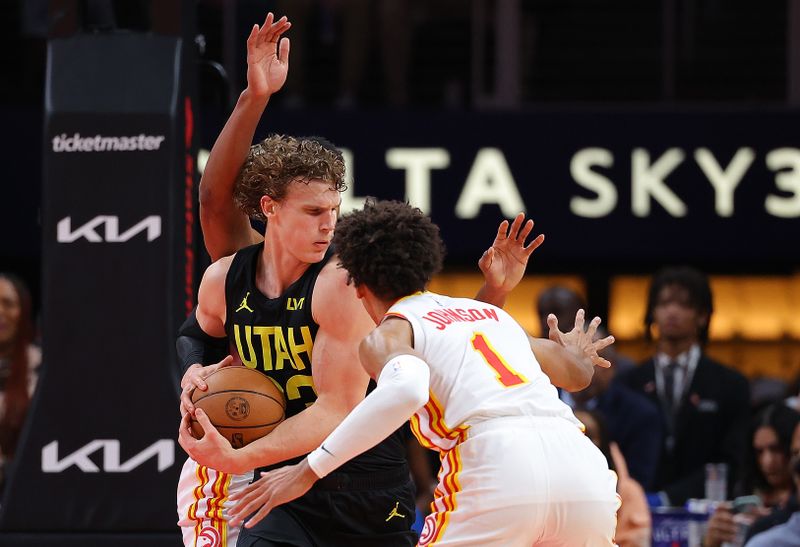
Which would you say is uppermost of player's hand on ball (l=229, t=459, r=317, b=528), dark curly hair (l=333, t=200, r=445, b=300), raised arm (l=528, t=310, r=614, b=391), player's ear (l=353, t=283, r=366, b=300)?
dark curly hair (l=333, t=200, r=445, b=300)

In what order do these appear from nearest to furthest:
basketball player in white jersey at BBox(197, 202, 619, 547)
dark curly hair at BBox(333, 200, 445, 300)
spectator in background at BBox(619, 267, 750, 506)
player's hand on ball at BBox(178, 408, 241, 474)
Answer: basketball player in white jersey at BBox(197, 202, 619, 547)
dark curly hair at BBox(333, 200, 445, 300)
player's hand on ball at BBox(178, 408, 241, 474)
spectator in background at BBox(619, 267, 750, 506)

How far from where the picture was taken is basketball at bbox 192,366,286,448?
478cm

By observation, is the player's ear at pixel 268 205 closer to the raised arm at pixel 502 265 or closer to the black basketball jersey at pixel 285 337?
the black basketball jersey at pixel 285 337

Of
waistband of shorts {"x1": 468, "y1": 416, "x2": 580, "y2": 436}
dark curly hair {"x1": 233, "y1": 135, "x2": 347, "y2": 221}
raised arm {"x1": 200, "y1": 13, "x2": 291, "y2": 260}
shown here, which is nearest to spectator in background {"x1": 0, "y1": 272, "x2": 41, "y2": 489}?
raised arm {"x1": 200, "y1": 13, "x2": 291, "y2": 260}

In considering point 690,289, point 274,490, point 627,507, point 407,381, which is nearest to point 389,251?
point 407,381

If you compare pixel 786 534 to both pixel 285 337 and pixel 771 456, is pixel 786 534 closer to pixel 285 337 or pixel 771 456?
pixel 771 456

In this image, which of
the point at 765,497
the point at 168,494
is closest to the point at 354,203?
the point at 765,497

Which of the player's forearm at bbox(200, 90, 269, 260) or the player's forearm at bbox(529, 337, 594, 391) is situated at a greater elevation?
the player's forearm at bbox(200, 90, 269, 260)

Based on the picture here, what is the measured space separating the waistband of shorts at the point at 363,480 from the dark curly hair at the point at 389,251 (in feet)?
2.39

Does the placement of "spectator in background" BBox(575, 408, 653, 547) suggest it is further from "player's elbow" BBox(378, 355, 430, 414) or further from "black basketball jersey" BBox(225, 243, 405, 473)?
"player's elbow" BBox(378, 355, 430, 414)

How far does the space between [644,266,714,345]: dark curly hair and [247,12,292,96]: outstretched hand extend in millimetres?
3911

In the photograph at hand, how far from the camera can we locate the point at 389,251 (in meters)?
4.56

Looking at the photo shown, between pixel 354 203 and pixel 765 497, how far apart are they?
15.0 feet

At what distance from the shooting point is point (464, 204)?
1143cm
